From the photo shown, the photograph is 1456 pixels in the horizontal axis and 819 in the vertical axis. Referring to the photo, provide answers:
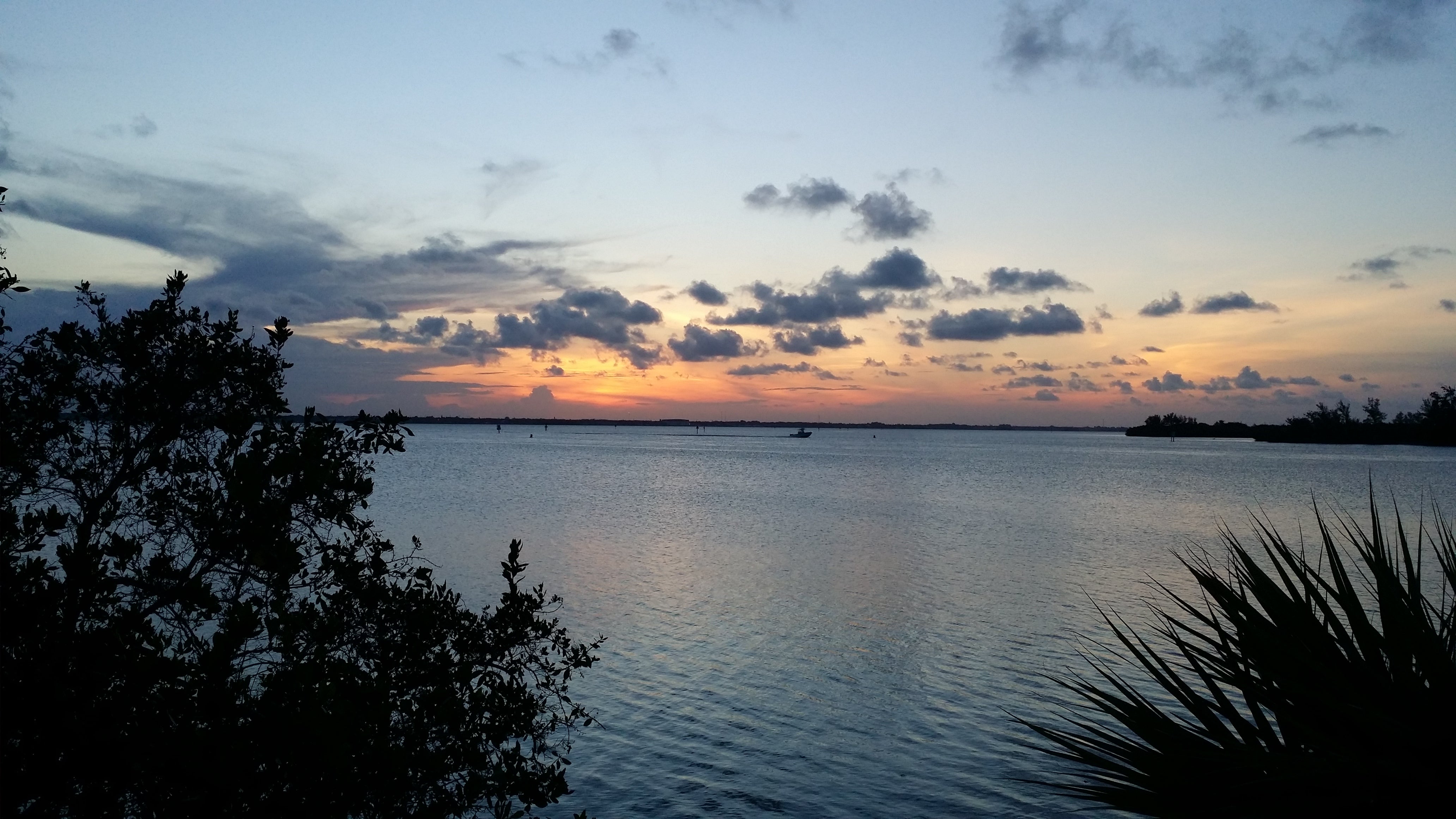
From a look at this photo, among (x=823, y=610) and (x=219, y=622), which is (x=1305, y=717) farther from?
(x=823, y=610)

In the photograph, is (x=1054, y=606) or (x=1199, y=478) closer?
(x=1054, y=606)

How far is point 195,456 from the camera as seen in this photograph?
722 centimetres

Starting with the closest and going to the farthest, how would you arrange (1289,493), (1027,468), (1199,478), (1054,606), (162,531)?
(162,531), (1054,606), (1289,493), (1199,478), (1027,468)

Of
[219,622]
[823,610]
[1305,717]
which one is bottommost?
[823,610]

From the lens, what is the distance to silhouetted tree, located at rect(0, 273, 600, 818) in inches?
203

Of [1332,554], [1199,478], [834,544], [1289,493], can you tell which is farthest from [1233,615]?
[1199,478]

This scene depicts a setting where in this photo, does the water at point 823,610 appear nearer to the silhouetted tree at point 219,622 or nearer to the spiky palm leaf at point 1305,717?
the silhouetted tree at point 219,622

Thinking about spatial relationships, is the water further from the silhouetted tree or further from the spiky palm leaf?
the spiky palm leaf

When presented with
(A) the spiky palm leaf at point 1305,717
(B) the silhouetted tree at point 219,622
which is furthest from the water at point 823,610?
(A) the spiky palm leaf at point 1305,717

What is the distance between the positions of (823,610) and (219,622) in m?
20.7

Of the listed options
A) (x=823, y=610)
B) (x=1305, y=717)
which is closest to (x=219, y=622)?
(x=1305, y=717)

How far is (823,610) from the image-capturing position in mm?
26156

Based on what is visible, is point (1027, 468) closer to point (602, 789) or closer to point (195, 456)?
point (602, 789)

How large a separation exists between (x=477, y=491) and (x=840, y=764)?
53.9 meters
